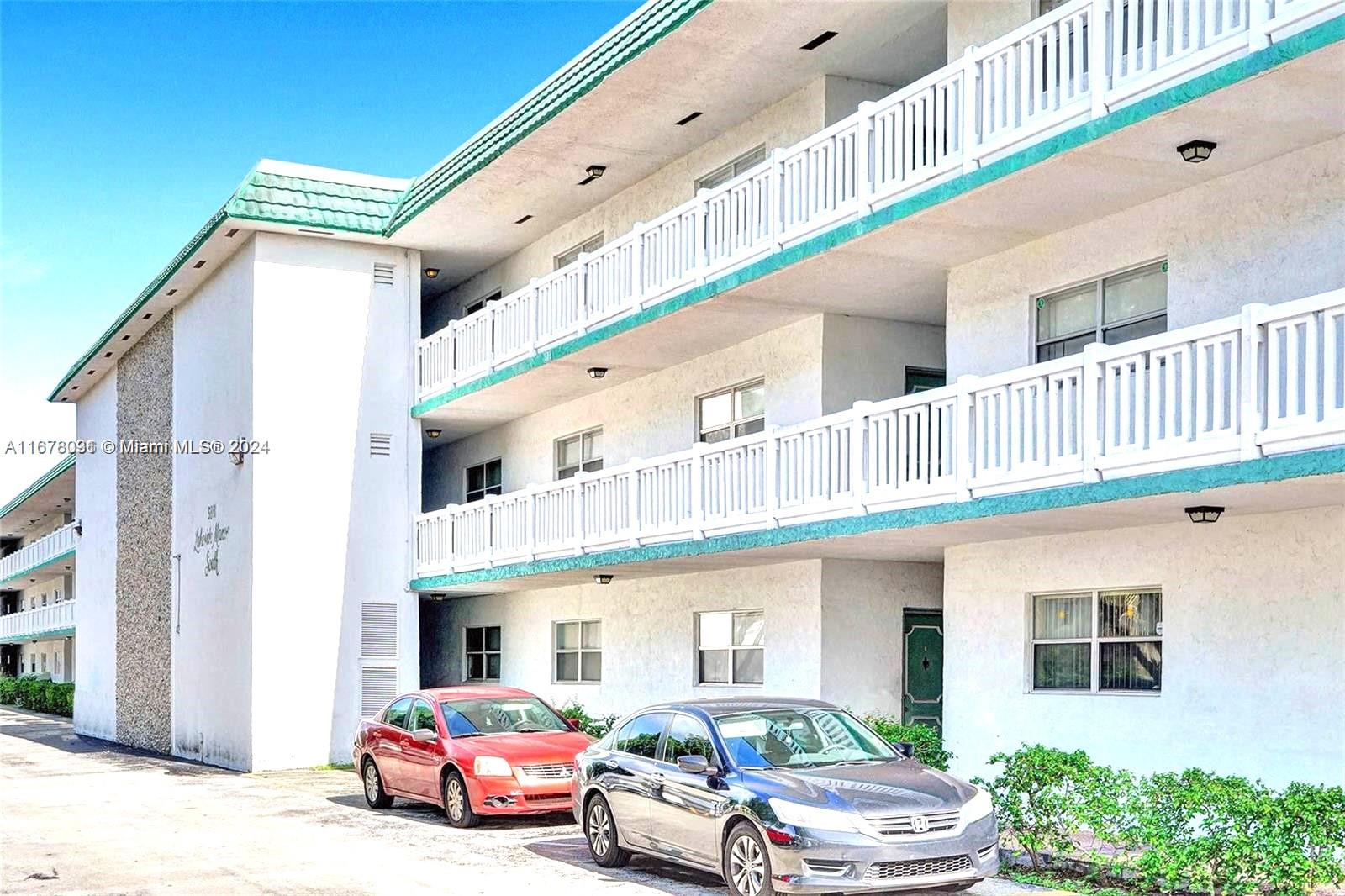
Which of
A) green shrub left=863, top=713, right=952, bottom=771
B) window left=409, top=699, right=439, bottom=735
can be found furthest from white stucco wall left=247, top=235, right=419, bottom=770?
green shrub left=863, top=713, right=952, bottom=771

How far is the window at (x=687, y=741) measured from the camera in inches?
505

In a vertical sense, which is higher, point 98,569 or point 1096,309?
point 1096,309

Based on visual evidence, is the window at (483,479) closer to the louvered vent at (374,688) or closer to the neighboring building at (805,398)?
the neighboring building at (805,398)

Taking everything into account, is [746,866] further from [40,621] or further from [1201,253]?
[40,621]

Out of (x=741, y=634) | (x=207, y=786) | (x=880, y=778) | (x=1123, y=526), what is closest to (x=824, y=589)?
(x=741, y=634)

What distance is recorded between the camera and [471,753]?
1683 centimetres

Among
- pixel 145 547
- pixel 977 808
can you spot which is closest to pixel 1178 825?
pixel 977 808

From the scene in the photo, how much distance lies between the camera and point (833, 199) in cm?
1675

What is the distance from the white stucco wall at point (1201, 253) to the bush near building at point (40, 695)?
36813 mm

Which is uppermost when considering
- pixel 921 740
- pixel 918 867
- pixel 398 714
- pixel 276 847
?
pixel 921 740

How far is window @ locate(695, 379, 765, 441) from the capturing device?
21.4 m

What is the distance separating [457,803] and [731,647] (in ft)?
19.6

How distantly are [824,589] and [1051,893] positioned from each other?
7.61m

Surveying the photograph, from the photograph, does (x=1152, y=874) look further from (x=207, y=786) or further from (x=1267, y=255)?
(x=207, y=786)
